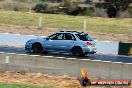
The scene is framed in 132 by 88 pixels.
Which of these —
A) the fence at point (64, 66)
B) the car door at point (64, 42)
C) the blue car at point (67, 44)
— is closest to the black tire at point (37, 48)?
the blue car at point (67, 44)

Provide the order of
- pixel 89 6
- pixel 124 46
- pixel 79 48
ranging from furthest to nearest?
1. pixel 89 6
2. pixel 124 46
3. pixel 79 48

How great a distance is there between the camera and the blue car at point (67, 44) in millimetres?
26828

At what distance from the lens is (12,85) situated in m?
18.8

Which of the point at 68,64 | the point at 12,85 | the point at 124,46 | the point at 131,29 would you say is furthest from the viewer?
the point at 131,29

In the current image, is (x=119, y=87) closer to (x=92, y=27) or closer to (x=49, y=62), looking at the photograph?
(x=49, y=62)

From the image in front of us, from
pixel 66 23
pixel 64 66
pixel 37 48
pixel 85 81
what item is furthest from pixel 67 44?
Result: pixel 66 23

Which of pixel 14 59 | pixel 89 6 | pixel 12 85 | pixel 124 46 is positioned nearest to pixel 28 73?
pixel 14 59

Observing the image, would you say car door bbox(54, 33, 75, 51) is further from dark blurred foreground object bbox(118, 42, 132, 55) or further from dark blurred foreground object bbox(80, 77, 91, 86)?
dark blurred foreground object bbox(80, 77, 91, 86)

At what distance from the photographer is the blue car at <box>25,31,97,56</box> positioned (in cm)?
2683

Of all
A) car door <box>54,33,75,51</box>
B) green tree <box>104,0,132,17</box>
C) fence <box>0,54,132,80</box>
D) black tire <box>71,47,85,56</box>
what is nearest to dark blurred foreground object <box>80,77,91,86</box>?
fence <box>0,54,132,80</box>

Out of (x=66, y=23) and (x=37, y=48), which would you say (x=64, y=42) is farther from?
(x=66, y=23)

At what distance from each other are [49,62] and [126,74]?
3927 mm

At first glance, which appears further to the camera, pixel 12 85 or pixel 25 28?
pixel 25 28

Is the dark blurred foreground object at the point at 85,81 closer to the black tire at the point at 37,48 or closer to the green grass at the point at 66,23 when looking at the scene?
the black tire at the point at 37,48
